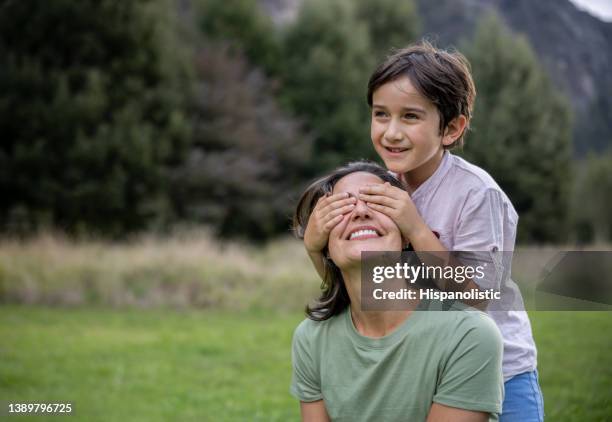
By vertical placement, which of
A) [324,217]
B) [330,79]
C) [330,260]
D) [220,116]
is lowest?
[330,260]

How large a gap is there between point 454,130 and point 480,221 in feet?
1.64

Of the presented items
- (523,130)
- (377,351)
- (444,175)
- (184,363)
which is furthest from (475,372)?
(523,130)

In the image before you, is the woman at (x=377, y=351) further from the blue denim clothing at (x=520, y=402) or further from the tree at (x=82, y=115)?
the tree at (x=82, y=115)

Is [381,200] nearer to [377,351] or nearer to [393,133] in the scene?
[393,133]

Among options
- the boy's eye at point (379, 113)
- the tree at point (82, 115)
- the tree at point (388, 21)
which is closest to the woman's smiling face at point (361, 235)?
the boy's eye at point (379, 113)

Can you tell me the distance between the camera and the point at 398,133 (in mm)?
3025

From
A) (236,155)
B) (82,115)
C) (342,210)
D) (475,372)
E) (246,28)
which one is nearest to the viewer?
(475,372)

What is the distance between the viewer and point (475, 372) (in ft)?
8.11

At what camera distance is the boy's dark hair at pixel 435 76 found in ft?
10.0

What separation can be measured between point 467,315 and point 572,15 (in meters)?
12.6

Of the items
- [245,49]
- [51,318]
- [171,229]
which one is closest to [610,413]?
[51,318]

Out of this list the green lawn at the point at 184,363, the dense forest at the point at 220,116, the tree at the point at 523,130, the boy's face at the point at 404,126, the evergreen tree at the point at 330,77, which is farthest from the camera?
the evergreen tree at the point at 330,77

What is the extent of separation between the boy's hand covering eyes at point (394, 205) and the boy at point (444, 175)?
121 mm

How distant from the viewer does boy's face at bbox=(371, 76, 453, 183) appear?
3049mm
